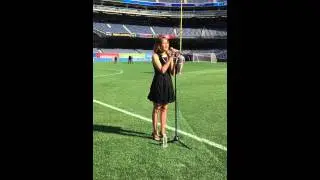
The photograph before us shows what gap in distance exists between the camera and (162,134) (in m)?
7.38

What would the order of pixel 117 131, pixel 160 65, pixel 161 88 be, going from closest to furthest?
pixel 160 65, pixel 161 88, pixel 117 131

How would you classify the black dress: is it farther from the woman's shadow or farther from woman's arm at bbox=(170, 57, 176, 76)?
the woman's shadow

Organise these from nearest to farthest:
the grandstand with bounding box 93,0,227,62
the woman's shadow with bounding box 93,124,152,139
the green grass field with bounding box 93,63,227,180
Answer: the green grass field with bounding box 93,63,227,180 < the woman's shadow with bounding box 93,124,152,139 < the grandstand with bounding box 93,0,227,62

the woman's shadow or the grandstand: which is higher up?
the grandstand

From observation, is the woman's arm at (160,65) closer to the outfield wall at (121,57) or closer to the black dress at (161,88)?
the black dress at (161,88)

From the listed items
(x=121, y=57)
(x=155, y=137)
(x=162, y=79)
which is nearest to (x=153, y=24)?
(x=121, y=57)

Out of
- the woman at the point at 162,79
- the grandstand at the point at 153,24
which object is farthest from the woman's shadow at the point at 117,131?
the grandstand at the point at 153,24

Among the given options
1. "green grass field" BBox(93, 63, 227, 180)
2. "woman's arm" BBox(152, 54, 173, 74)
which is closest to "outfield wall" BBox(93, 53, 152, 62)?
"green grass field" BBox(93, 63, 227, 180)

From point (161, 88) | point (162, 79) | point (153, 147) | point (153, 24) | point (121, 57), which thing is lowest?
point (153, 147)

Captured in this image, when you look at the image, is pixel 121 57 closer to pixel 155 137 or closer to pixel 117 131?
pixel 117 131

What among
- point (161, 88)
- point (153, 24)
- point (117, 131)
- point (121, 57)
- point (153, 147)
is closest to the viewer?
point (153, 147)

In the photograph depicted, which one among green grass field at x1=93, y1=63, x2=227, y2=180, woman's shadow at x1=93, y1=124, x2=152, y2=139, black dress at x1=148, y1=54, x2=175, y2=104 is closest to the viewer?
green grass field at x1=93, y1=63, x2=227, y2=180
